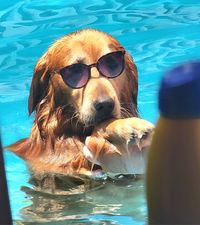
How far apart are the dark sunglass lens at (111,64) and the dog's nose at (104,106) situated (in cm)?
15

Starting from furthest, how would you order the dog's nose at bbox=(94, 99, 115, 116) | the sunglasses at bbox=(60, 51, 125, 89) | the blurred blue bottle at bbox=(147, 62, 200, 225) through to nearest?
the sunglasses at bbox=(60, 51, 125, 89) → the dog's nose at bbox=(94, 99, 115, 116) → the blurred blue bottle at bbox=(147, 62, 200, 225)

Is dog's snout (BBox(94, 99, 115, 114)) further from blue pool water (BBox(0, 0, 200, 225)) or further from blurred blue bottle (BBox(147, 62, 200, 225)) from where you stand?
blurred blue bottle (BBox(147, 62, 200, 225))

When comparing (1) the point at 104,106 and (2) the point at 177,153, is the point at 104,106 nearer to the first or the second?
(1) the point at 104,106

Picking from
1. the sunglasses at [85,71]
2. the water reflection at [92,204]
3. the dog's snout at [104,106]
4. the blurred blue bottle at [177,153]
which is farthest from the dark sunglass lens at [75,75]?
the blurred blue bottle at [177,153]

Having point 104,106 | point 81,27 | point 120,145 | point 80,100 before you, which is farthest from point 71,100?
point 81,27

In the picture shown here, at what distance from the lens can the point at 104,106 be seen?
250cm

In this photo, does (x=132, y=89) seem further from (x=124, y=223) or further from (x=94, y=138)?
(x=124, y=223)

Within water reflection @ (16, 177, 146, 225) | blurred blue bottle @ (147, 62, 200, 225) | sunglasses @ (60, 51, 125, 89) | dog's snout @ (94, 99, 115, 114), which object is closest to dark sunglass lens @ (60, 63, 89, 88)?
sunglasses @ (60, 51, 125, 89)

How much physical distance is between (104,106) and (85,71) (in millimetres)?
194

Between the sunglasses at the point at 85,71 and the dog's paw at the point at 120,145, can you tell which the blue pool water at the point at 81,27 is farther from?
the sunglasses at the point at 85,71

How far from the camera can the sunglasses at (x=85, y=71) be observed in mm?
2617

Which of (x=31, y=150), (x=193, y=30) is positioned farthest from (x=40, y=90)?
(x=193, y=30)

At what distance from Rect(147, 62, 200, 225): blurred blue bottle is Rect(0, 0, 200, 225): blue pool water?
1.23 m

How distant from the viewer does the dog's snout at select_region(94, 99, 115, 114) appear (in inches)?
98.2
